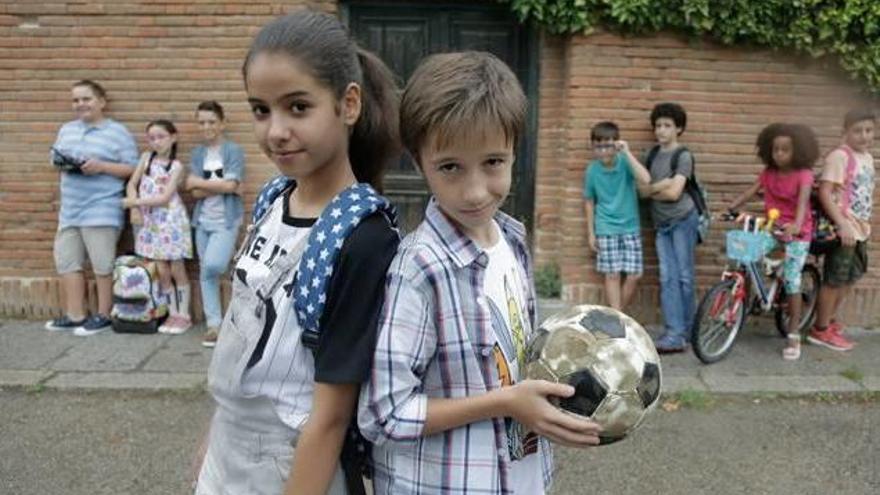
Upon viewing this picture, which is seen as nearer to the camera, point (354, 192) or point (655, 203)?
point (354, 192)

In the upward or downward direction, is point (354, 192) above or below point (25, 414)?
above

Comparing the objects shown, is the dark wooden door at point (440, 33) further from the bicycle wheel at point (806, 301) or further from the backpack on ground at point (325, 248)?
the backpack on ground at point (325, 248)

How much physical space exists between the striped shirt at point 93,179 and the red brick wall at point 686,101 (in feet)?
12.2

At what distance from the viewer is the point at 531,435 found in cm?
181

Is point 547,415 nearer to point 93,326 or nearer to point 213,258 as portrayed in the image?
point 213,258

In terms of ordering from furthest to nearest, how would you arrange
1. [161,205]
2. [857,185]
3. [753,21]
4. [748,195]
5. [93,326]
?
1. [93,326]
2. [161,205]
3. [748,195]
4. [753,21]
5. [857,185]

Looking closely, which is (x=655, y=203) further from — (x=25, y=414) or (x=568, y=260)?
(x=25, y=414)

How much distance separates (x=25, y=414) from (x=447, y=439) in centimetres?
435

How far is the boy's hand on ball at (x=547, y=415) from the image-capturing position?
5.29 ft

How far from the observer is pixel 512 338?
1.80 metres

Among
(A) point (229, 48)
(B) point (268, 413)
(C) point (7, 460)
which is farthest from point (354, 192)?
(A) point (229, 48)

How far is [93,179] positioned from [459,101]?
19.2 feet

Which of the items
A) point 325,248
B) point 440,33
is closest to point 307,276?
point 325,248

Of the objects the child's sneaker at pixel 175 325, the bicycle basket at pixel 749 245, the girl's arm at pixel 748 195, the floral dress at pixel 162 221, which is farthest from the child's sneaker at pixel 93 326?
the girl's arm at pixel 748 195
